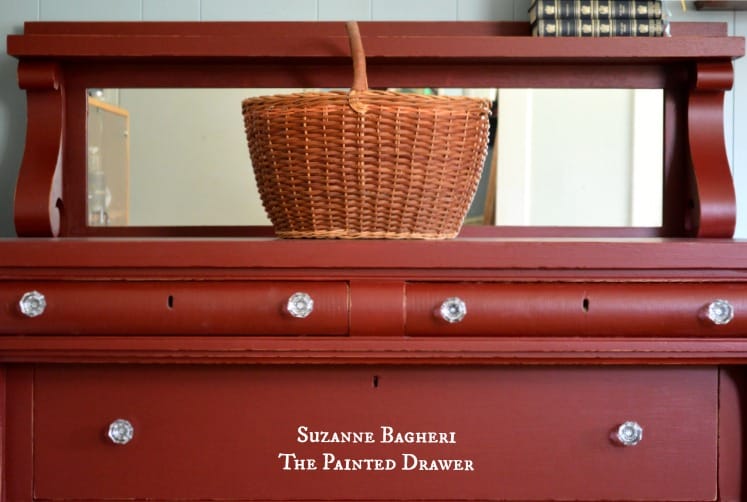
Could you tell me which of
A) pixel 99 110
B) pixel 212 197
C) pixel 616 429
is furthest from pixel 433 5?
pixel 616 429

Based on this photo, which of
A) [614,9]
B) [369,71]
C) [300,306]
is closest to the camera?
[300,306]

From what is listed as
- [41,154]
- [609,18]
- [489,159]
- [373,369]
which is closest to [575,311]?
[373,369]

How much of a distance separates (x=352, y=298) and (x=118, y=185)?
0.68 metres

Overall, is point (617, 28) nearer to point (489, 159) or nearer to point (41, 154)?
point (489, 159)

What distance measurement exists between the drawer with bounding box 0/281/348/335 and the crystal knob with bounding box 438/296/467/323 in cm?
14

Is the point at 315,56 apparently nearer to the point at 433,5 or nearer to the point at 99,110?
the point at 433,5

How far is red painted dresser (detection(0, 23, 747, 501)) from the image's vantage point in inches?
47.1

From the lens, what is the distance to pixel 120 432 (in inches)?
48.9

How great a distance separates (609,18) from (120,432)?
111cm

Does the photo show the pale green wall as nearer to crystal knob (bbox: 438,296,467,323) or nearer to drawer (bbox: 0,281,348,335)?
drawer (bbox: 0,281,348,335)

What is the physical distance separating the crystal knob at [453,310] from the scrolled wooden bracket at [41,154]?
2.55 ft

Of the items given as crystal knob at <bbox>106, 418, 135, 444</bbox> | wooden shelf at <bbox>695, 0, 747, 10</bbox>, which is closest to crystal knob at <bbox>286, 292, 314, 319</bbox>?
crystal knob at <bbox>106, 418, 135, 444</bbox>

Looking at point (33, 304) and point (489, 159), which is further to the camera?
point (489, 159)

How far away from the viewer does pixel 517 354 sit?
3.90ft
